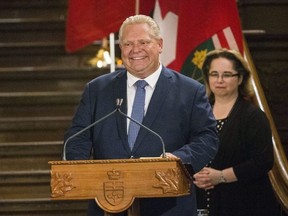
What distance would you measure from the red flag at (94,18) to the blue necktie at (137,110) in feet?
9.58

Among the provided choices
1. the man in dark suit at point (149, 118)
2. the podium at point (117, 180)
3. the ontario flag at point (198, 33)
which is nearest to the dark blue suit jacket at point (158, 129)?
the man in dark suit at point (149, 118)

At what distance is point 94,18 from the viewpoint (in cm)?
745

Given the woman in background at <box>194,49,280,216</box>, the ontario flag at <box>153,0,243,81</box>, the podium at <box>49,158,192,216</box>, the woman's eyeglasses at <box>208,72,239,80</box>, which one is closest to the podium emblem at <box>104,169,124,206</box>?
the podium at <box>49,158,192,216</box>

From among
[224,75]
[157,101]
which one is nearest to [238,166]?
[224,75]

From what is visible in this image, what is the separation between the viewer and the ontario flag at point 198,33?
7.06m

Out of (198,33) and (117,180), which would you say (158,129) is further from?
(198,33)

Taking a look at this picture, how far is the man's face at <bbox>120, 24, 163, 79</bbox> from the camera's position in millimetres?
4406

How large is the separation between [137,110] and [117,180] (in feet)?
1.90

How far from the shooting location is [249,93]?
595 centimetres

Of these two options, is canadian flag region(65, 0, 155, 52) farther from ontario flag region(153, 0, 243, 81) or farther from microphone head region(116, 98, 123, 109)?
microphone head region(116, 98, 123, 109)

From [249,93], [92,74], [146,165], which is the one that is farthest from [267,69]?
[146,165]

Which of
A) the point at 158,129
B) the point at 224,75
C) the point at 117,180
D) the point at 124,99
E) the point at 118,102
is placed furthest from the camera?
the point at 224,75

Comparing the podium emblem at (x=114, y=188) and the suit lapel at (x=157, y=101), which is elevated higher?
the suit lapel at (x=157, y=101)

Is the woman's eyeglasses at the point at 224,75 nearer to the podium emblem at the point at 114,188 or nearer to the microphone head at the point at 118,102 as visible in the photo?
the microphone head at the point at 118,102
